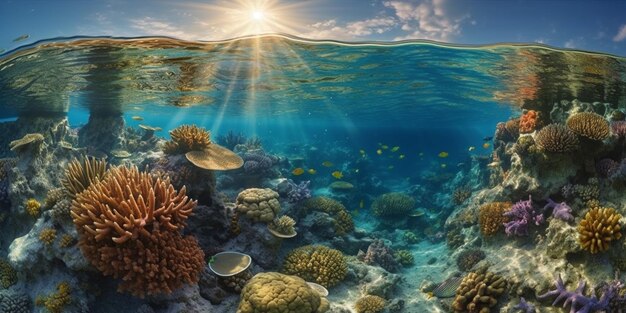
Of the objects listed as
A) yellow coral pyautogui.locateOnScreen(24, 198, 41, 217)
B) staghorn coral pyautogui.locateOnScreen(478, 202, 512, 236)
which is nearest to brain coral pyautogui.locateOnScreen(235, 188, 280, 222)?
yellow coral pyautogui.locateOnScreen(24, 198, 41, 217)

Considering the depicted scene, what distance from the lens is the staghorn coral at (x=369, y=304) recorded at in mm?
8227

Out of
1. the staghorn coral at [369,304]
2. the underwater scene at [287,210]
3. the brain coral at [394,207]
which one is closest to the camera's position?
the underwater scene at [287,210]

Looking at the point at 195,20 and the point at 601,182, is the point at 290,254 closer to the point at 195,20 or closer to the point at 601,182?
the point at 195,20

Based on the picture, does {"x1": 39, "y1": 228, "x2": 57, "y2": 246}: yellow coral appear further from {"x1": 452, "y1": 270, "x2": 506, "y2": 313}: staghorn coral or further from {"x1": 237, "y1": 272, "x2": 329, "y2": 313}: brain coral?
{"x1": 452, "y1": 270, "x2": 506, "y2": 313}: staghorn coral

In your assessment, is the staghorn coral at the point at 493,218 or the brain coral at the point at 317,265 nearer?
the brain coral at the point at 317,265

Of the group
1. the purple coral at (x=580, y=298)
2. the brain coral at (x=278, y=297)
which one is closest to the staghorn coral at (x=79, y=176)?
the brain coral at (x=278, y=297)

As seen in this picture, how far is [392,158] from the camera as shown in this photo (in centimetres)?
3566

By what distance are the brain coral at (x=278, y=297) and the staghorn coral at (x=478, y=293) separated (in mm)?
3495

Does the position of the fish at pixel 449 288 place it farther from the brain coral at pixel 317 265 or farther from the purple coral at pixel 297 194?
the purple coral at pixel 297 194

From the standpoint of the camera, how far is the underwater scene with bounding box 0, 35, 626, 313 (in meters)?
6.26

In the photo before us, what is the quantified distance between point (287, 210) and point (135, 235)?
6787mm

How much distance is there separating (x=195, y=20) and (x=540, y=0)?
900 centimetres

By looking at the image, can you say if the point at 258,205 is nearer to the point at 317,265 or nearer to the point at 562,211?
the point at 317,265

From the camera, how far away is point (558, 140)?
356 inches
